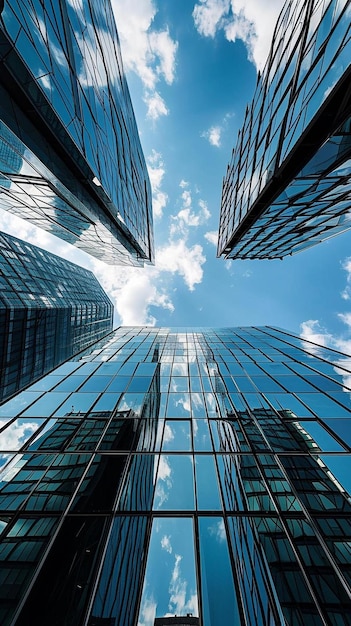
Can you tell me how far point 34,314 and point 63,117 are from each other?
17.8 metres

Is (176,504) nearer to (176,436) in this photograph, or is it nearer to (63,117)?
(176,436)

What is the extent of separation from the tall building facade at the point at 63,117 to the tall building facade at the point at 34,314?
21.8ft

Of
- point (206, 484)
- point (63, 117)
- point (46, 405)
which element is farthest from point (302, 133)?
point (46, 405)

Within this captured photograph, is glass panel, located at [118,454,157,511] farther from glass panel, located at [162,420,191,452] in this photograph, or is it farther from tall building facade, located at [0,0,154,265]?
tall building facade, located at [0,0,154,265]

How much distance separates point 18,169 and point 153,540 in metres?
15.4

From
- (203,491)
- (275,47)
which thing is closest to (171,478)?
(203,491)

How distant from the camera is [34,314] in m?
23.7

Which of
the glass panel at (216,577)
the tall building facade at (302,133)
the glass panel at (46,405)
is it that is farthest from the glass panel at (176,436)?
the tall building facade at (302,133)

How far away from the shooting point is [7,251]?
26156 mm

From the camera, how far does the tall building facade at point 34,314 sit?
68.9 feet

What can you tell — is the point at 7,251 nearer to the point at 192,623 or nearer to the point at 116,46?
the point at 116,46

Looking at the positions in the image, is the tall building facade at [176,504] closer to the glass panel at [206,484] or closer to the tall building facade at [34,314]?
the glass panel at [206,484]

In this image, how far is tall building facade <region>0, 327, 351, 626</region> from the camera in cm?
523

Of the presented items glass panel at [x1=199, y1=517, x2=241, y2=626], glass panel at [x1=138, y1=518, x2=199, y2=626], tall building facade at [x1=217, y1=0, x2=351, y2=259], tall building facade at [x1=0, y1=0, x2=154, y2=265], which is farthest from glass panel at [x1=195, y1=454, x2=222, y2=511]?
tall building facade at [x1=0, y1=0, x2=154, y2=265]
